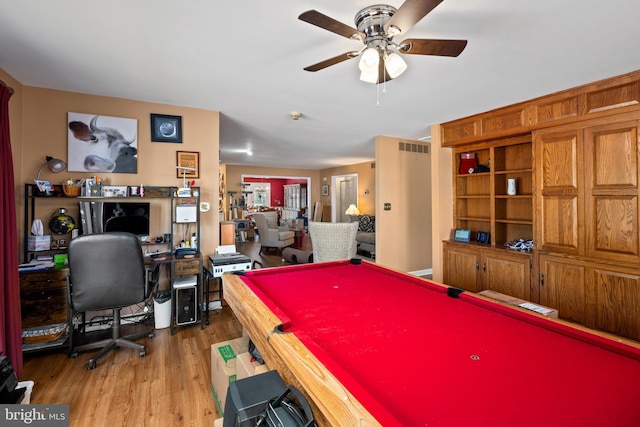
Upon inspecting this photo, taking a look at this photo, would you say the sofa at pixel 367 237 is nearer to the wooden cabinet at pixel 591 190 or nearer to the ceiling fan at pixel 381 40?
the wooden cabinet at pixel 591 190

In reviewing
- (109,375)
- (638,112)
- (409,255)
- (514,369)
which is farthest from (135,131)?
(638,112)

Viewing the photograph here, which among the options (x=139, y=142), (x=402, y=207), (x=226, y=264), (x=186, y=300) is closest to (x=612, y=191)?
(x=402, y=207)

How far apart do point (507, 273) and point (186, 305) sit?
11.3 feet

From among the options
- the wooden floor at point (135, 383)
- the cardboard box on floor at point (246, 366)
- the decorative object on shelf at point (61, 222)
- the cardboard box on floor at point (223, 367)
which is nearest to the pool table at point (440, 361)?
the cardboard box on floor at point (246, 366)

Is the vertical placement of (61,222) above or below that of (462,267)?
above

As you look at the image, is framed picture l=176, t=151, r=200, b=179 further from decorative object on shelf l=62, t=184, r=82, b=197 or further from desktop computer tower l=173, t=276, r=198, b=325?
desktop computer tower l=173, t=276, r=198, b=325

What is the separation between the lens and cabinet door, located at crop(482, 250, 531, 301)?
10.3ft

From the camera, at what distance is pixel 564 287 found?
2.84m


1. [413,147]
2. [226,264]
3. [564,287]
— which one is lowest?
[564,287]

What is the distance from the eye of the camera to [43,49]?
2078 mm

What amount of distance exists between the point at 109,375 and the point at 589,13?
3912 millimetres

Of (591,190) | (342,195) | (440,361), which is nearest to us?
(440,361)

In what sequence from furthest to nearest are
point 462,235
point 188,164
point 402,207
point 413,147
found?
point 413,147 → point 402,207 → point 462,235 → point 188,164

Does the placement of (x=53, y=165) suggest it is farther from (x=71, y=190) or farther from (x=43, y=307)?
(x=43, y=307)
